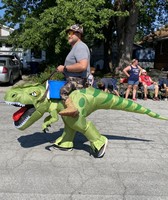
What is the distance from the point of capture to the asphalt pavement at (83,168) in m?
3.64

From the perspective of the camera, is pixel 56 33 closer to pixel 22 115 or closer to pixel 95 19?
pixel 95 19

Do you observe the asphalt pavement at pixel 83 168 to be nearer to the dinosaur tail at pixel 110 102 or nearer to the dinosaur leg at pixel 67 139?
the dinosaur leg at pixel 67 139

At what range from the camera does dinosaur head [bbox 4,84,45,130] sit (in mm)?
4559

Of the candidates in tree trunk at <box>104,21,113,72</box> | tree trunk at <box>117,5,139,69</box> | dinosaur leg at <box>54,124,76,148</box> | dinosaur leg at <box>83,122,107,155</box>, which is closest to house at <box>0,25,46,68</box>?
tree trunk at <box>104,21,113,72</box>

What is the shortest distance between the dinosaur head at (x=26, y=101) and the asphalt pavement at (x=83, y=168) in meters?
0.61

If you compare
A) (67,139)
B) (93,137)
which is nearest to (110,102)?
(93,137)

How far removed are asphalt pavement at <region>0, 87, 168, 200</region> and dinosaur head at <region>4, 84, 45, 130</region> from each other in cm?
61

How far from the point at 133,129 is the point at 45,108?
2.83 m

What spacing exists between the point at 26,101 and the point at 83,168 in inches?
51.0

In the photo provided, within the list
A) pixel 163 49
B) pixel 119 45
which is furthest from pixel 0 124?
pixel 163 49

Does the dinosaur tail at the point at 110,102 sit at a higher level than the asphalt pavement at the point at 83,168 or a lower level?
higher

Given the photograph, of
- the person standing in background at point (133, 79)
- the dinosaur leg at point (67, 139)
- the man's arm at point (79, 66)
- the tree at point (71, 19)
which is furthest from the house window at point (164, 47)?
the man's arm at point (79, 66)

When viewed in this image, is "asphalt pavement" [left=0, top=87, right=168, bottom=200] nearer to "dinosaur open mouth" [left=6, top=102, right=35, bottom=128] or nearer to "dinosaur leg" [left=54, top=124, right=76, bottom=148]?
"dinosaur leg" [left=54, top=124, right=76, bottom=148]

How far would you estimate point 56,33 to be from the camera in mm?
15164
